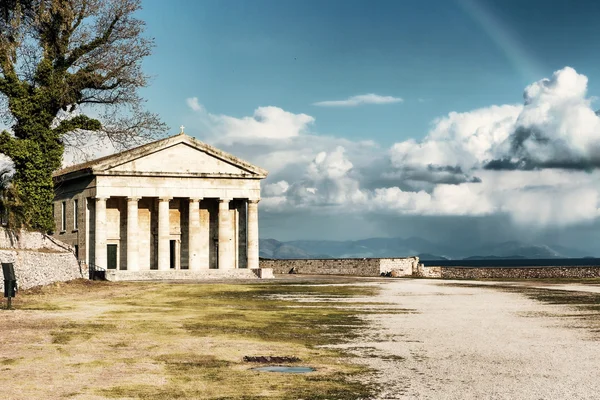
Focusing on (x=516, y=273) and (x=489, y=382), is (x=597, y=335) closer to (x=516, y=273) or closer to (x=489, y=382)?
(x=489, y=382)

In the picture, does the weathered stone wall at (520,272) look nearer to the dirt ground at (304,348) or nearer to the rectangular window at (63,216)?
the dirt ground at (304,348)

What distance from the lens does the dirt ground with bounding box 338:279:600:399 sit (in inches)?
501

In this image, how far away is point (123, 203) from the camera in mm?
63062

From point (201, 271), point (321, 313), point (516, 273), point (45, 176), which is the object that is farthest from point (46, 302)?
point (516, 273)

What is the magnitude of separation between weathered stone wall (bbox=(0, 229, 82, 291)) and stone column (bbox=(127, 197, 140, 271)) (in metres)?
12.2

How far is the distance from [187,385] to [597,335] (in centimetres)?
1107

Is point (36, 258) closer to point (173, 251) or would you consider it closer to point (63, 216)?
point (173, 251)

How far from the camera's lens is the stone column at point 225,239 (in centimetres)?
6400

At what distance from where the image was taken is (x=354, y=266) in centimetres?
6994

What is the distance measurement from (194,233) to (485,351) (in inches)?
1888

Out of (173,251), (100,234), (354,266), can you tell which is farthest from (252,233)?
(100,234)

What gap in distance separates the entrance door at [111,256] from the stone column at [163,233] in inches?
148

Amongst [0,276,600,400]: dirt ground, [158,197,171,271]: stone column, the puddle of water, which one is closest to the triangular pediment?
[158,197,171,271]: stone column

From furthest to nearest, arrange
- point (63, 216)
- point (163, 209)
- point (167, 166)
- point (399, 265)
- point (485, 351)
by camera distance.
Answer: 1. point (399, 265)
2. point (63, 216)
3. point (163, 209)
4. point (167, 166)
5. point (485, 351)
